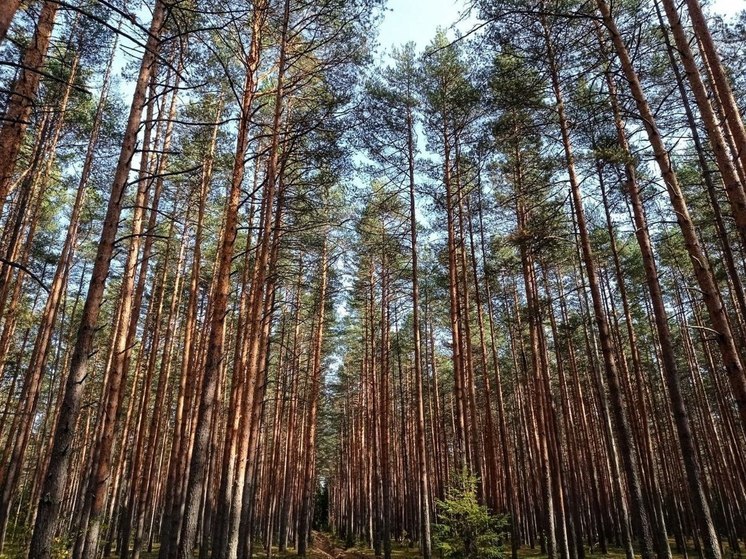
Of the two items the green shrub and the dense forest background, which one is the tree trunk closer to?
the dense forest background

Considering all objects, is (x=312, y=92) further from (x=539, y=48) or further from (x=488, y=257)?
(x=488, y=257)

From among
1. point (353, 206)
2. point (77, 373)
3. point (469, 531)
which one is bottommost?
point (469, 531)

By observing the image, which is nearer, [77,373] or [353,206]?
[77,373]

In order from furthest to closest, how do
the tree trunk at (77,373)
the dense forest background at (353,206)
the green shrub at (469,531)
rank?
the green shrub at (469,531) < the dense forest background at (353,206) < the tree trunk at (77,373)

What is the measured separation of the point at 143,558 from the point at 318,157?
18.0 meters

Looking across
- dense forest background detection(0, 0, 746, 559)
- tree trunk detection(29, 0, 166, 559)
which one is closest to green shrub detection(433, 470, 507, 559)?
dense forest background detection(0, 0, 746, 559)

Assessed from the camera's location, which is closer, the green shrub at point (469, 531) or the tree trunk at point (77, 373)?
the tree trunk at point (77, 373)

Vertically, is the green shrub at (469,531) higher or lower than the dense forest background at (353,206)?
lower

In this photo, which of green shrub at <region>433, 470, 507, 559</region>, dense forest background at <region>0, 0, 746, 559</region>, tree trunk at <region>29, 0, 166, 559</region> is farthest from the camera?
green shrub at <region>433, 470, 507, 559</region>

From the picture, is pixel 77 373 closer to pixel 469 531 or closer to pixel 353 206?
pixel 469 531

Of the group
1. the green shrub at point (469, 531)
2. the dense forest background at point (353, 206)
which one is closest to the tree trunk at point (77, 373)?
the dense forest background at point (353, 206)

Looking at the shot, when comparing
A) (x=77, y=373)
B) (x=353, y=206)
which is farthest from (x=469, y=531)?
(x=353, y=206)

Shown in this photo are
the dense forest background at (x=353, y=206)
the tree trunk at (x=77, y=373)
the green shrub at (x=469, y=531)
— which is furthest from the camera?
the green shrub at (x=469, y=531)

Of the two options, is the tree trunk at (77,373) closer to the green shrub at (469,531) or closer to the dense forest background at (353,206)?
the dense forest background at (353,206)
